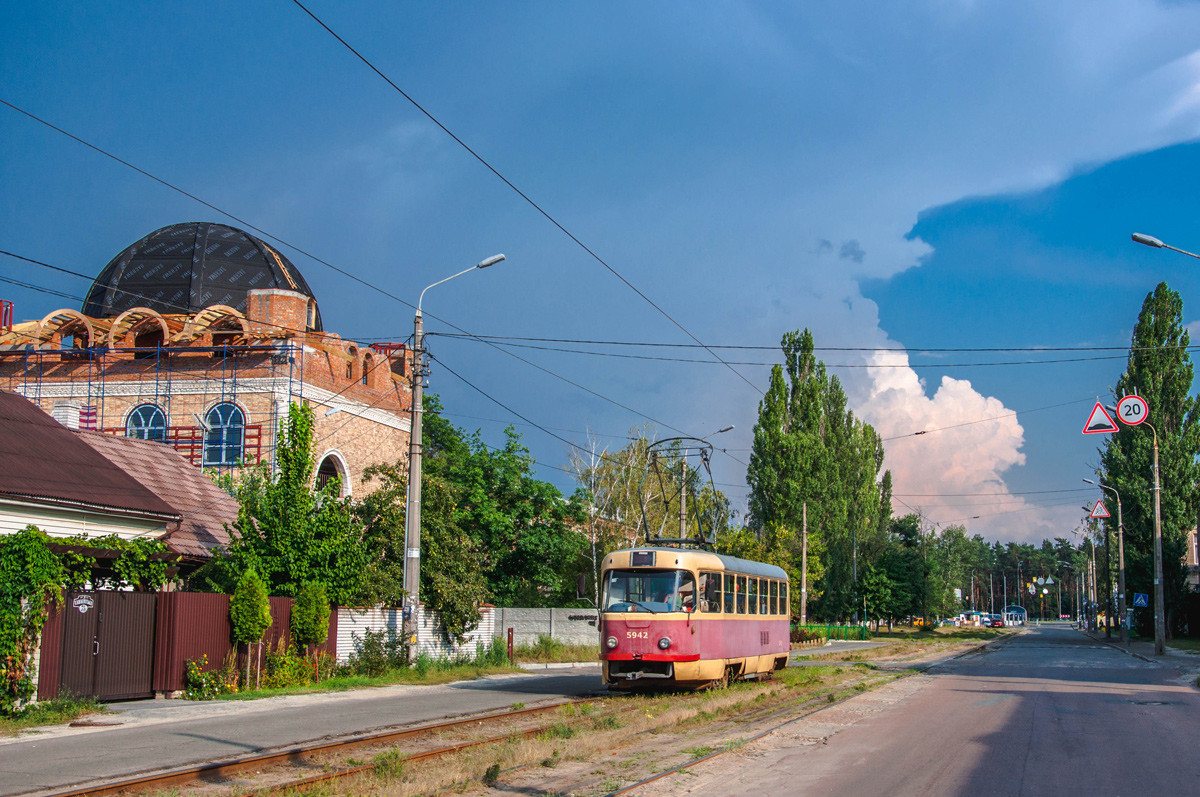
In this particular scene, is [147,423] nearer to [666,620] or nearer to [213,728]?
[213,728]

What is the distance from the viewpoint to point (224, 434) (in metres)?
36.5

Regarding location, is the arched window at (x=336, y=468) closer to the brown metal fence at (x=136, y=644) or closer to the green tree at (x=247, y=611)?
the green tree at (x=247, y=611)

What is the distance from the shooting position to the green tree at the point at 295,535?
2128cm

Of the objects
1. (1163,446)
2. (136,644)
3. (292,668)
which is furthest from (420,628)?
(1163,446)

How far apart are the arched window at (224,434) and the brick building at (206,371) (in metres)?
0.04

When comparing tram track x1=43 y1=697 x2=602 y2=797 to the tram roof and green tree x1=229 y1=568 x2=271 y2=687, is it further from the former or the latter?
green tree x1=229 y1=568 x2=271 y2=687

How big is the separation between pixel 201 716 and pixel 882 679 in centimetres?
1589

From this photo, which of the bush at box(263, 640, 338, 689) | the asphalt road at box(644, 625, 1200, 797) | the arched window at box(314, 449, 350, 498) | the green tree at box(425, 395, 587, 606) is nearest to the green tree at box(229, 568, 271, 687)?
the bush at box(263, 640, 338, 689)

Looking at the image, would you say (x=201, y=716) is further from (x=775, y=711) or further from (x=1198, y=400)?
(x=1198, y=400)

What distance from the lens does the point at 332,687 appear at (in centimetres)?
2078

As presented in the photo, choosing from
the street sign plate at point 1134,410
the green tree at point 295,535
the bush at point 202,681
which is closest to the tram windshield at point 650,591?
the green tree at point 295,535

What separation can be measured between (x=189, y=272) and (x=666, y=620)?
1240 inches

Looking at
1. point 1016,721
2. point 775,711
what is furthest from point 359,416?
point 1016,721

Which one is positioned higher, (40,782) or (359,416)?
(359,416)
